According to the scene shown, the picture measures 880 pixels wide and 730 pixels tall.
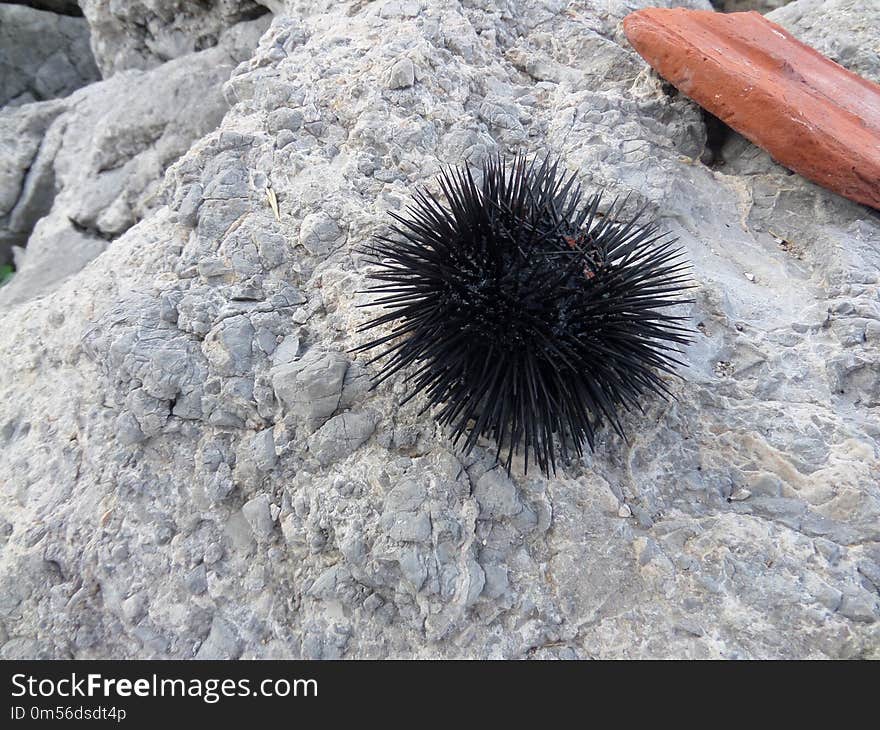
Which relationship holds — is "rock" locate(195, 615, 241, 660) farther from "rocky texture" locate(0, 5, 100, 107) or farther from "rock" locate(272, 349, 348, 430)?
"rocky texture" locate(0, 5, 100, 107)

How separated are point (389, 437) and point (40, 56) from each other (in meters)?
6.13

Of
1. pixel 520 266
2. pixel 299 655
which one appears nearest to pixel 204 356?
pixel 299 655

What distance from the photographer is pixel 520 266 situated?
60.4 inches

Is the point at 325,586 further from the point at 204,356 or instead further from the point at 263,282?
the point at 263,282

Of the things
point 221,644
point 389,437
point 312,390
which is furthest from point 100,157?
point 221,644

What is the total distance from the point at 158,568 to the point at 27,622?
41 centimetres

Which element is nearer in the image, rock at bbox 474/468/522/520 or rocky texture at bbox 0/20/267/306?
rock at bbox 474/468/522/520

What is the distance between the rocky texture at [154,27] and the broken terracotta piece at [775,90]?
7.67 ft

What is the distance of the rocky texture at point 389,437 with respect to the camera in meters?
1.65

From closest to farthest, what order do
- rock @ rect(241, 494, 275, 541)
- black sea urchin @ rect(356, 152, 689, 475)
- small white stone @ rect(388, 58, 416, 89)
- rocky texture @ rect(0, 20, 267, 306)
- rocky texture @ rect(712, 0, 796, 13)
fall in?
1. black sea urchin @ rect(356, 152, 689, 475)
2. rock @ rect(241, 494, 275, 541)
3. small white stone @ rect(388, 58, 416, 89)
4. rocky texture @ rect(0, 20, 267, 306)
5. rocky texture @ rect(712, 0, 796, 13)

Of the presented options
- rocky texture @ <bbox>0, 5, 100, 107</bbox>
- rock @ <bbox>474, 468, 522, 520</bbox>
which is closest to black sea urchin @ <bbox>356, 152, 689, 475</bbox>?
rock @ <bbox>474, 468, 522, 520</bbox>

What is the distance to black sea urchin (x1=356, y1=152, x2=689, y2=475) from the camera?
4.97 ft

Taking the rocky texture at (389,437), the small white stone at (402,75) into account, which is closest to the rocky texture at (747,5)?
Answer: the rocky texture at (389,437)

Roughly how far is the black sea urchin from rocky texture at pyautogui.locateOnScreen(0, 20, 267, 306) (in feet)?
6.00
